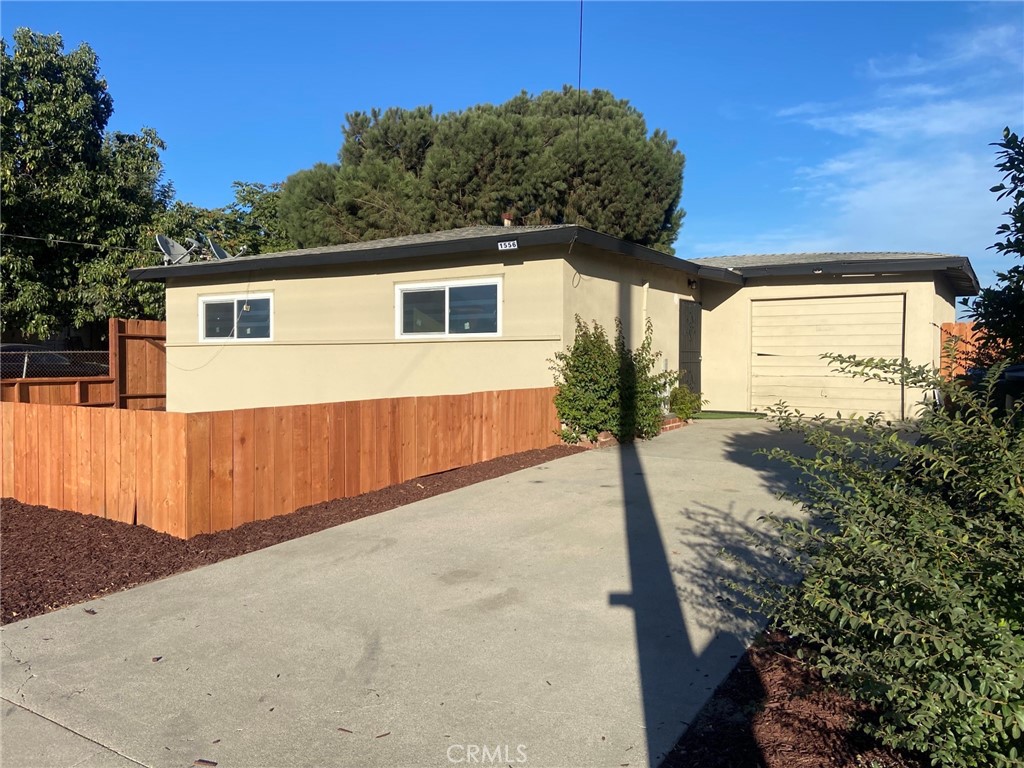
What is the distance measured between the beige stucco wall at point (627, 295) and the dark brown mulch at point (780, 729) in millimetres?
7494

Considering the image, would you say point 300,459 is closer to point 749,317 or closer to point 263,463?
point 263,463

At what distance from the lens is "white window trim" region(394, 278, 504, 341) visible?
11.5m

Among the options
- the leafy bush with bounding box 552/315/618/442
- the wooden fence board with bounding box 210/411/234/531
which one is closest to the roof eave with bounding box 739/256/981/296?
the leafy bush with bounding box 552/315/618/442

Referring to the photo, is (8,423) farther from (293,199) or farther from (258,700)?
(293,199)

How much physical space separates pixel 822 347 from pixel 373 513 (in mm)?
10521

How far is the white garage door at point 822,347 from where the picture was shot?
45.8 ft

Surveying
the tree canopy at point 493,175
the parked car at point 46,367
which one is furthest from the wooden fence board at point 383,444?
the tree canopy at point 493,175

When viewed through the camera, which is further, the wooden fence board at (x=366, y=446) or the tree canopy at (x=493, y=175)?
the tree canopy at (x=493, y=175)

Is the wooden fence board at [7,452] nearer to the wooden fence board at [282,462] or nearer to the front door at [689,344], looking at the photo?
the wooden fence board at [282,462]

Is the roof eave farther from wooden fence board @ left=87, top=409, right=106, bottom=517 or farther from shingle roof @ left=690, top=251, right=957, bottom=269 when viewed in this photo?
wooden fence board @ left=87, top=409, right=106, bottom=517

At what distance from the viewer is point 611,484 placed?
26.8ft

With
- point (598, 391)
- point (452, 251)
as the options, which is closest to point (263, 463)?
point (598, 391)

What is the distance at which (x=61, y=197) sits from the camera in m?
20.0

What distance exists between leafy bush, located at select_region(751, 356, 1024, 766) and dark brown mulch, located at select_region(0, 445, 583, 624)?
14.6 ft
